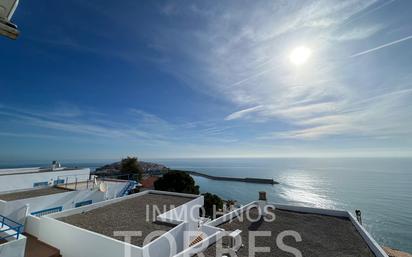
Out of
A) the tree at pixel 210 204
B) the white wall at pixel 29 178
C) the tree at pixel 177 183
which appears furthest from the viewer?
the tree at pixel 177 183

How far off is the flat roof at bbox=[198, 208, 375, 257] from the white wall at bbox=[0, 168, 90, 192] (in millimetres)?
16164

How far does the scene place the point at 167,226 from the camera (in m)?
8.98

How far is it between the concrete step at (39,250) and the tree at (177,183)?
76.2ft

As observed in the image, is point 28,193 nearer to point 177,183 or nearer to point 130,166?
point 177,183

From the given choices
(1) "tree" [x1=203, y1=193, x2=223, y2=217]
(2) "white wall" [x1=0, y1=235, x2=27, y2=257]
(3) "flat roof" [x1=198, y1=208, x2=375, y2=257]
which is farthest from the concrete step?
(1) "tree" [x1=203, y1=193, x2=223, y2=217]

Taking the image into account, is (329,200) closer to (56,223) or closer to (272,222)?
(272,222)

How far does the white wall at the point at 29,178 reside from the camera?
1459 cm

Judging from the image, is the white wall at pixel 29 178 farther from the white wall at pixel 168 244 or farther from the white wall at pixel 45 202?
the white wall at pixel 168 244

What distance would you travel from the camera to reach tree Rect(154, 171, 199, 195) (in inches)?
1273

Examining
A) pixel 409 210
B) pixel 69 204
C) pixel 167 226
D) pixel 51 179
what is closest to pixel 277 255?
pixel 167 226

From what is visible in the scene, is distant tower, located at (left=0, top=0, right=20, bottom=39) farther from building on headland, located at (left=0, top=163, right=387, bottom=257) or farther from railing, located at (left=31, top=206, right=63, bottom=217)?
railing, located at (left=31, top=206, right=63, bottom=217)

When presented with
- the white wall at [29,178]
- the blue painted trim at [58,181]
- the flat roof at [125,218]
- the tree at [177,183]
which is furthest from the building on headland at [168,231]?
the tree at [177,183]

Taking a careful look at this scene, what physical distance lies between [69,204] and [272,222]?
492 inches

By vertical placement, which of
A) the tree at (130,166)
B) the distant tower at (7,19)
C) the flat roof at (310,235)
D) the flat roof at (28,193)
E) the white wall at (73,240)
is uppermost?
the distant tower at (7,19)
